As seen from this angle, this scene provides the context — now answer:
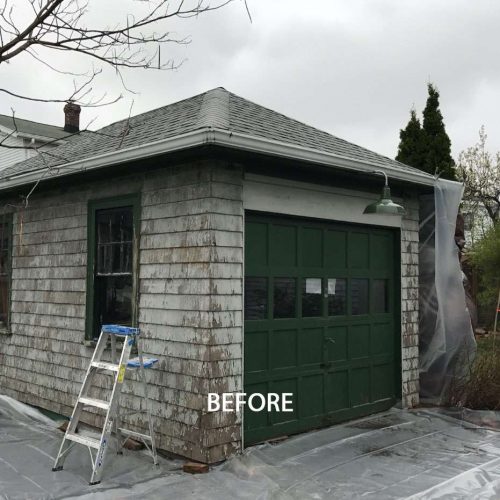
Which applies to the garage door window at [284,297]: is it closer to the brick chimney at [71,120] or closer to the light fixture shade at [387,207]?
the light fixture shade at [387,207]

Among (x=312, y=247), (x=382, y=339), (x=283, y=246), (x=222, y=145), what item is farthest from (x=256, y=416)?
(x=222, y=145)

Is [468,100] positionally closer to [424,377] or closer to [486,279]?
[486,279]

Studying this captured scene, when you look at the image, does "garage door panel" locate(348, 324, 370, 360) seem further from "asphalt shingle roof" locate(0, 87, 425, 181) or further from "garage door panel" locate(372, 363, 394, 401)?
"asphalt shingle roof" locate(0, 87, 425, 181)

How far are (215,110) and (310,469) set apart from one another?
12.0 feet

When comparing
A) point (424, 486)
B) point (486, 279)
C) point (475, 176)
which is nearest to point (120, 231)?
point (424, 486)

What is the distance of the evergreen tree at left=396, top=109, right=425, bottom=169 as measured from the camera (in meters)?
15.5

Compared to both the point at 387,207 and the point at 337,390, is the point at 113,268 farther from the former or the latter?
the point at 387,207

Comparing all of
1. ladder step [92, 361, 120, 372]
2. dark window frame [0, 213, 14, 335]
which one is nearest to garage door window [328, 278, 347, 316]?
ladder step [92, 361, 120, 372]

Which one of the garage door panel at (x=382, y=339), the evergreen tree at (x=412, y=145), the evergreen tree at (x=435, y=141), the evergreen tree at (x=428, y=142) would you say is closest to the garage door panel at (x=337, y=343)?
the garage door panel at (x=382, y=339)

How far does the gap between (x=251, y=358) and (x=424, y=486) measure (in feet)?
6.31

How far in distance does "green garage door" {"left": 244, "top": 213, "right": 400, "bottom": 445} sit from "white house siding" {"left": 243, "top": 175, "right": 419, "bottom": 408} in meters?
0.12

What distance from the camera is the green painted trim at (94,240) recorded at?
19.3ft

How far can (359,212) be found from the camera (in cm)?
667

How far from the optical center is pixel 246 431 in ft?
17.9
